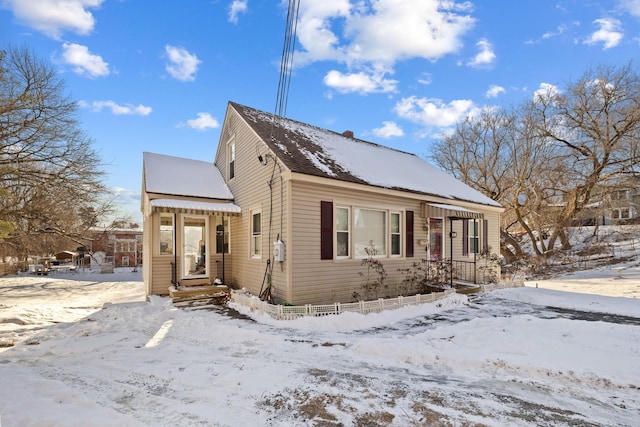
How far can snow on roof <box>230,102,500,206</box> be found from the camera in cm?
930

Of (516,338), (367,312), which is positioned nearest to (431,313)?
(367,312)

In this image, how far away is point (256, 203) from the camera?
1018 centimetres

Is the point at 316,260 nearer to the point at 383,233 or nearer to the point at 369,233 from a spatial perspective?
the point at 369,233

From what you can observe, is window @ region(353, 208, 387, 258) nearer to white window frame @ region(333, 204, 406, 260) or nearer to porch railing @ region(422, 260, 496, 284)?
white window frame @ region(333, 204, 406, 260)

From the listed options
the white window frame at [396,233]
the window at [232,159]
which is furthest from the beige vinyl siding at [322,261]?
the window at [232,159]

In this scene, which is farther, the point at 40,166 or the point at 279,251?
the point at 40,166

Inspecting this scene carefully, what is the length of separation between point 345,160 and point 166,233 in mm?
6517

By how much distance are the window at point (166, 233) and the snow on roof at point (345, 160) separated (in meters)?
4.24

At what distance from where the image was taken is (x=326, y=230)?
29.0 feet

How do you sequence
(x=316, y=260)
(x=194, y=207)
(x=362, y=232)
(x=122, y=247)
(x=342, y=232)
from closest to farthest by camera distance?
(x=316, y=260) < (x=342, y=232) < (x=362, y=232) < (x=194, y=207) < (x=122, y=247)

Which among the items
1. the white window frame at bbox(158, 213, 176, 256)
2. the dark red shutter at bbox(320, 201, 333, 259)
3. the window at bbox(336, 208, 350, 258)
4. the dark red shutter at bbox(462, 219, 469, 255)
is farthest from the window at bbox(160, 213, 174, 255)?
the dark red shutter at bbox(462, 219, 469, 255)

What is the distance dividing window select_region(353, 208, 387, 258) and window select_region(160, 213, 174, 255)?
20.3ft

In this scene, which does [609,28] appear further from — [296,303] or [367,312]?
[296,303]

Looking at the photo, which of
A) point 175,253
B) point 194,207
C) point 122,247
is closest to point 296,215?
point 194,207
